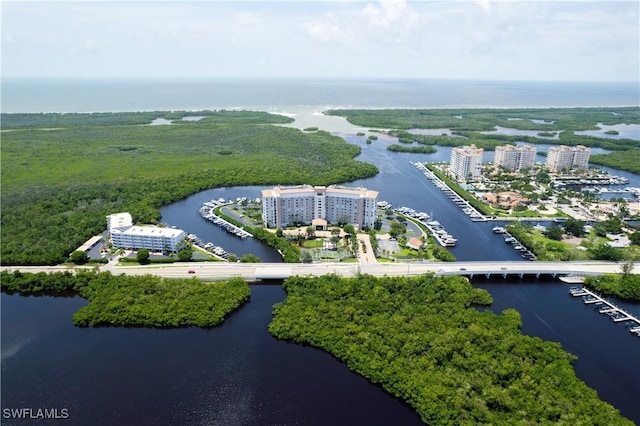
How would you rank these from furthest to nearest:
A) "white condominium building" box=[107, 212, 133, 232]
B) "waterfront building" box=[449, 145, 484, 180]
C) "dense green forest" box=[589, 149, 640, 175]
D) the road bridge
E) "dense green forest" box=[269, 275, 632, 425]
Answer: "dense green forest" box=[589, 149, 640, 175], "waterfront building" box=[449, 145, 484, 180], "white condominium building" box=[107, 212, 133, 232], the road bridge, "dense green forest" box=[269, 275, 632, 425]

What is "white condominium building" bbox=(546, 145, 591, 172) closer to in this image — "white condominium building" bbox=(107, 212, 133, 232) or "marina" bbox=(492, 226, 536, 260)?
"marina" bbox=(492, 226, 536, 260)

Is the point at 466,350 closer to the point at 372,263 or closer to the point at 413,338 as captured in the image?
the point at 413,338

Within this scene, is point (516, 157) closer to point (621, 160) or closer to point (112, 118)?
point (621, 160)

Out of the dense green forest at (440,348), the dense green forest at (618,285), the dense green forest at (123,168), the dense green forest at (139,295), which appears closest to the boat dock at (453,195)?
the dense green forest at (123,168)

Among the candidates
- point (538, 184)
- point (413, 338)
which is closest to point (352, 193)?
point (413, 338)

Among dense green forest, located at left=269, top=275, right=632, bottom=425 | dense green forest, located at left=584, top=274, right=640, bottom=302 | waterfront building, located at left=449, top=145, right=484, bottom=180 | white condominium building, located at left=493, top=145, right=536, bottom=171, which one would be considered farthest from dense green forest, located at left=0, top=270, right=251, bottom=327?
white condominium building, located at left=493, top=145, right=536, bottom=171

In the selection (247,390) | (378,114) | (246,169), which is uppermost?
(378,114)
